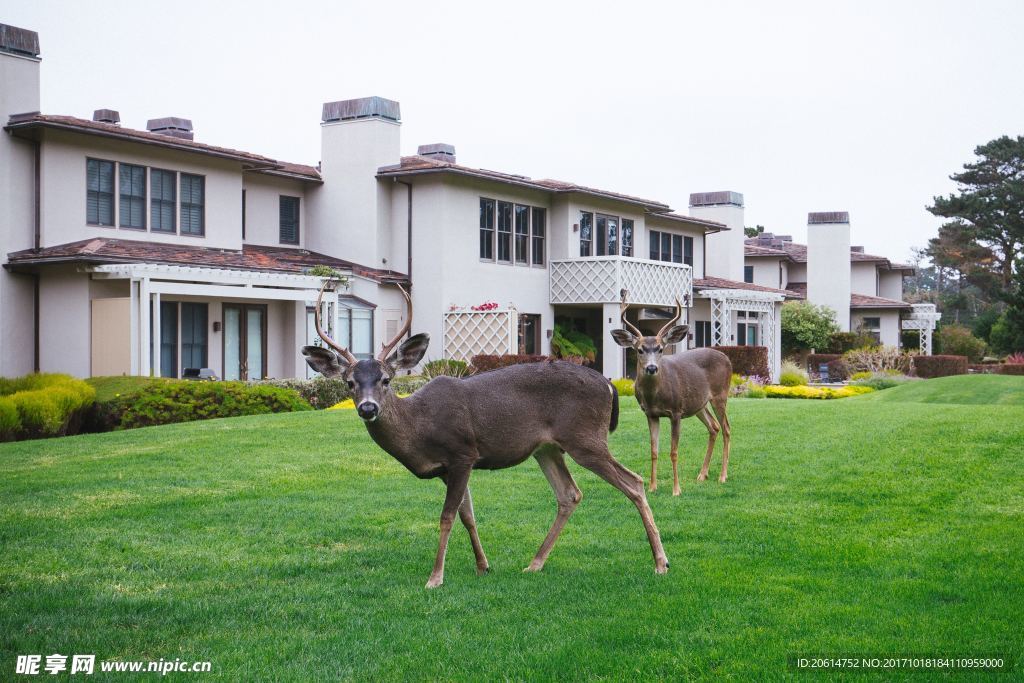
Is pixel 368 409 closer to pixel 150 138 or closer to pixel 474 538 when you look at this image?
pixel 474 538

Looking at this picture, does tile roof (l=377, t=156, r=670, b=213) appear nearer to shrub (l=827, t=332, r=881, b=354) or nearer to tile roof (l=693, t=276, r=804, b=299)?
tile roof (l=693, t=276, r=804, b=299)

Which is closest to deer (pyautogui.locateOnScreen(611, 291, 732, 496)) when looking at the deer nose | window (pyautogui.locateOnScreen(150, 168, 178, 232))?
the deer nose

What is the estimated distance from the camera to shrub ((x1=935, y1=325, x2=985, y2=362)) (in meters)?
54.4

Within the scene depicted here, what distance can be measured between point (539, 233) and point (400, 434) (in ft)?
92.9

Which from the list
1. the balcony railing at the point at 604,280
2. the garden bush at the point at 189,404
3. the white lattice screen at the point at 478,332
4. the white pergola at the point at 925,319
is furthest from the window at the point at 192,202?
the white pergola at the point at 925,319

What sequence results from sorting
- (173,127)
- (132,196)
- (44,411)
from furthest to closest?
1. (173,127)
2. (132,196)
3. (44,411)

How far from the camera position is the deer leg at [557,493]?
807 centimetres

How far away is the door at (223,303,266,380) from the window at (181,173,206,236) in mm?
2391

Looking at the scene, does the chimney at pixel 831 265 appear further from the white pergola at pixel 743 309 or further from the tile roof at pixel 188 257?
the tile roof at pixel 188 257

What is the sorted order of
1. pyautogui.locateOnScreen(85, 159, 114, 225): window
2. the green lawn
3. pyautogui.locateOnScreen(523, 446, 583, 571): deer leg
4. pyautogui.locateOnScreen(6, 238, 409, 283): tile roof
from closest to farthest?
1. the green lawn
2. pyautogui.locateOnScreen(523, 446, 583, 571): deer leg
3. pyautogui.locateOnScreen(6, 238, 409, 283): tile roof
4. pyautogui.locateOnScreen(85, 159, 114, 225): window

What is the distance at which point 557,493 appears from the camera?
8305 millimetres

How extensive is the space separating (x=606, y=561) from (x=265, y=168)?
80.2 feet

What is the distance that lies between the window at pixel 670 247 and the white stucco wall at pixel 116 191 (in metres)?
17.9

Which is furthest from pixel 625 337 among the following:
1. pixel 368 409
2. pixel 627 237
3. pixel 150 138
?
pixel 627 237
